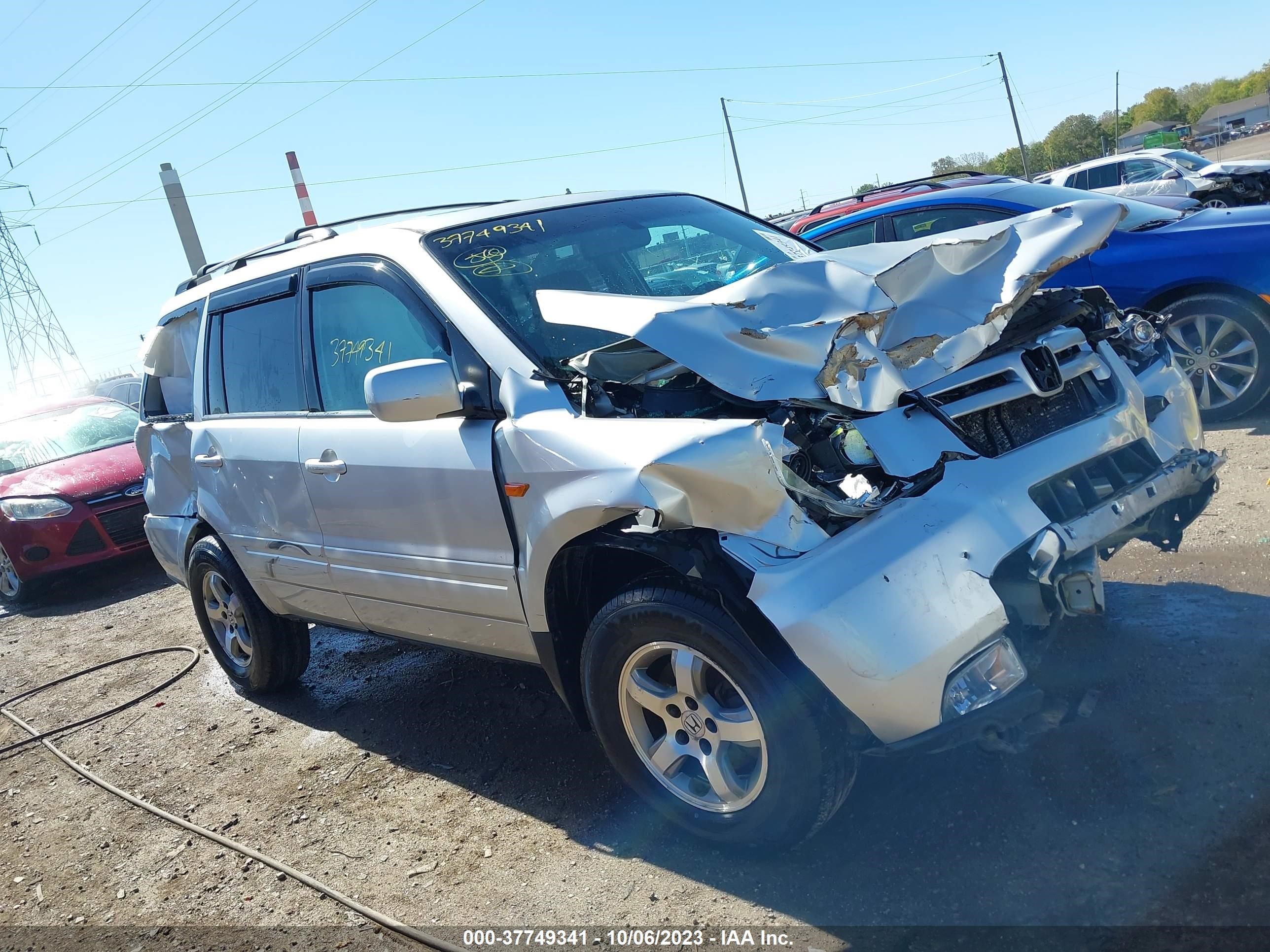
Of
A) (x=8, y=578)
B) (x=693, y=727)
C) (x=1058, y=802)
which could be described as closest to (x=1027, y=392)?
(x=1058, y=802)

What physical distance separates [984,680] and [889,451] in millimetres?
634

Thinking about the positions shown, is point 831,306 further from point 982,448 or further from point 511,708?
point 511,708

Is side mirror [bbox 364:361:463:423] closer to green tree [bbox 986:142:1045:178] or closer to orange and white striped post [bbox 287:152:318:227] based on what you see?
orange and white striped post [bbox 287:152:318:227]

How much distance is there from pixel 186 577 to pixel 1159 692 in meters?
4.67

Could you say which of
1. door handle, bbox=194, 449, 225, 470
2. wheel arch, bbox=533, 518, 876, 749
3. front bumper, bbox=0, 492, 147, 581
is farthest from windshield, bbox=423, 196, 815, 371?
front bumper, bbox=0, 492, 147, 581

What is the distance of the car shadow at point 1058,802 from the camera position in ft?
7.98

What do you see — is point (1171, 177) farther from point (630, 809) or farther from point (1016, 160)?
point (1016, 160)

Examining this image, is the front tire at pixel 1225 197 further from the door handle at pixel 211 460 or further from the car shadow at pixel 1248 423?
the door handle at pixel 211 460

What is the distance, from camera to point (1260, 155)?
154 feet

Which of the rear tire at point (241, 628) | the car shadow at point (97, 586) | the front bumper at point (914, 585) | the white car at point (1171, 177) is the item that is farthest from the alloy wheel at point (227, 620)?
the white car at point (1171, 177)

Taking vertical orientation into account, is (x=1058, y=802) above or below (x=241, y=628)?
below

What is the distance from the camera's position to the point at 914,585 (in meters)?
2.36

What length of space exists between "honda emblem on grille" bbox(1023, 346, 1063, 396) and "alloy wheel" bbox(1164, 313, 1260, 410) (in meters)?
3.24

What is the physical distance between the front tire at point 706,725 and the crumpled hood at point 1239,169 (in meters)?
13.6
